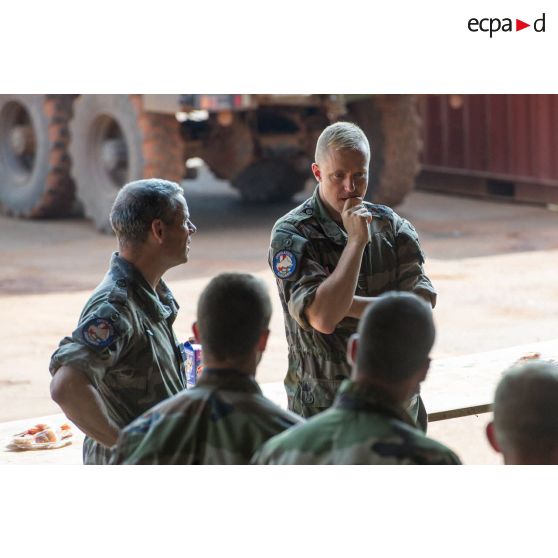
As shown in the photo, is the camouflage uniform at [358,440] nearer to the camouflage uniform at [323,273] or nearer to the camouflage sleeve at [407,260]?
the camouflage uniform at [323,273]

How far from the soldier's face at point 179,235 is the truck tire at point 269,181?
1171cm

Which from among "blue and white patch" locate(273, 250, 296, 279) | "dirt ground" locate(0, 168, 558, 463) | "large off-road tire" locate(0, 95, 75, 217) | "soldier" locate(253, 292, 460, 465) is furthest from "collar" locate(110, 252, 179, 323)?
"large off-road tire" locate(0, 95, 75, 217)

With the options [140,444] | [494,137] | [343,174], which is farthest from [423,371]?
[494,137]

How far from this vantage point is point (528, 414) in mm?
2918

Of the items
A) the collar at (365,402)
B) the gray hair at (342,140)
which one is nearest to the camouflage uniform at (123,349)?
the gray hair at (342,140)

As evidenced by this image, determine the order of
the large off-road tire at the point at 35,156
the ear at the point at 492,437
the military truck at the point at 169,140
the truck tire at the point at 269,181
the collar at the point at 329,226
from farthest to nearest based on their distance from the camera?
1. the truck tire at the point at 269,181
2. the large off-road tire at the point at 35,156
3. the military truck at the point at 169,140
4. the collar at the point at 329,226
5. the ear at the point at 492,437

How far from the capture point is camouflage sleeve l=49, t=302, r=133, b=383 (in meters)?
3.69

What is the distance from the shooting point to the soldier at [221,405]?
3105 millimetres

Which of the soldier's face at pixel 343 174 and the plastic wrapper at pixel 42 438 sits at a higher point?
the soldier's face at pixel 343 174
